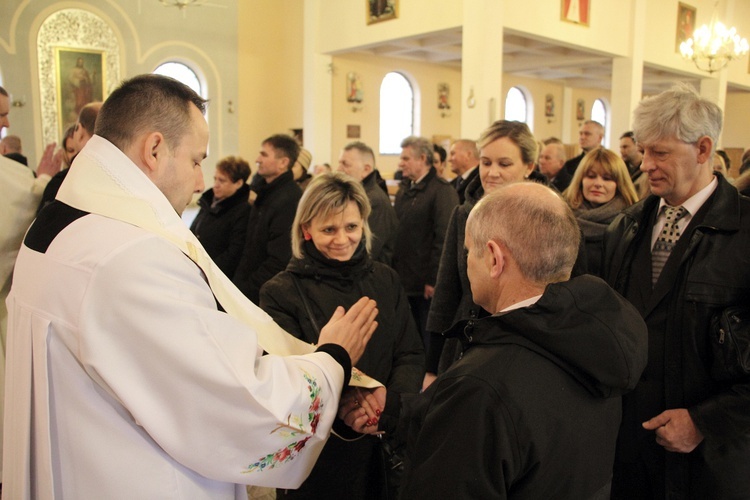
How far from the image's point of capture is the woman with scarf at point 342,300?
7.28 ft

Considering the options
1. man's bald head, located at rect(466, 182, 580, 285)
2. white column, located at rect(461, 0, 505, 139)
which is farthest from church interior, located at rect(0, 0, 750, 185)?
man's bald head, located at rect(466, 182, 580, 285)

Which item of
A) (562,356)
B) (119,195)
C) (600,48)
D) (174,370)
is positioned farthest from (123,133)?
(600,48)

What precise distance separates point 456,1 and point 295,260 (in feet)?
28.2

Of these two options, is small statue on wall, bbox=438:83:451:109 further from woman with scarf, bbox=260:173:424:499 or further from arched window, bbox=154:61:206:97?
woman with scarf, bbox=260:173:424:499

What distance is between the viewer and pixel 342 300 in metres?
2.36

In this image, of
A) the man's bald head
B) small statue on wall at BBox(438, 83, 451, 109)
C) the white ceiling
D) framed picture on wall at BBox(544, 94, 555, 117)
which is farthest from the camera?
framed picture on wall at BBox(544, 94, 555, 117)

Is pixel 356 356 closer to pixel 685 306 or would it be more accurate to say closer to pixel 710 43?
pixel 685 306

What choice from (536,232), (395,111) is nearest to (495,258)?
(536,232)

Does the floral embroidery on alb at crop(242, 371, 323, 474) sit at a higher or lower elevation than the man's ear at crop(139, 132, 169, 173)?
lower

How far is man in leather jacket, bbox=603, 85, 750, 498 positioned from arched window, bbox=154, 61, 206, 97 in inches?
531

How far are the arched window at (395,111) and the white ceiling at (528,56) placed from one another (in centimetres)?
74

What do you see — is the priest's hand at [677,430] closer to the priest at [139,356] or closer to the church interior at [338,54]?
the priest at [139,356]

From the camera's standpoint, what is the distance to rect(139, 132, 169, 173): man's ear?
4.92ft

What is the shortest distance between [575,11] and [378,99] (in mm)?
5346
